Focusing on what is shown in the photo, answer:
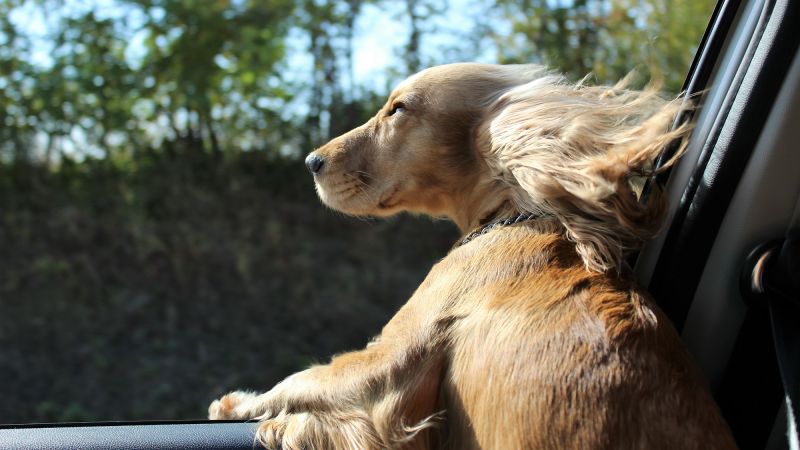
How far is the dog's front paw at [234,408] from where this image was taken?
2.21m

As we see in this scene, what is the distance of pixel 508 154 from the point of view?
7.55 ft

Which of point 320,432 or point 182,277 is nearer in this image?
point 320,432

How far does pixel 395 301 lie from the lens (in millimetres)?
5527

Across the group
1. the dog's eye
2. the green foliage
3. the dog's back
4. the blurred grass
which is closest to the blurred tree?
the green foliage

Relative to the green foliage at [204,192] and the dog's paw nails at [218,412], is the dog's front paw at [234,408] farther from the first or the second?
the green foliage at [204,192]

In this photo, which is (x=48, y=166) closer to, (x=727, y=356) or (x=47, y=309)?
(x=47, y=309)

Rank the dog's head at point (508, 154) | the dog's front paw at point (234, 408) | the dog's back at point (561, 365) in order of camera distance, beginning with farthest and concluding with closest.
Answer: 1. the dog's front paw at point (234, 408)
2. the dog's head at point (508, 154)
3. the dog's back at point (561, 365)

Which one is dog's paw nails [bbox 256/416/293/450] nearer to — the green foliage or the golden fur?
the golden fur

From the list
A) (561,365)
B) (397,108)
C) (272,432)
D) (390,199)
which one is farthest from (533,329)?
(397,108)

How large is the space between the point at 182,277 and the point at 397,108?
10.3 ft

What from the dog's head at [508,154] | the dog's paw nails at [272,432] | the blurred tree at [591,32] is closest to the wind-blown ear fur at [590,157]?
the dog's head at [508,154]

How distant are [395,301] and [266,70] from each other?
1.75m

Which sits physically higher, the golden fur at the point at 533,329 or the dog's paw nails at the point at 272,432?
the golden fur at the point at 533,329

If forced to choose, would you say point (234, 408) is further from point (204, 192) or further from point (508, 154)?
point (204, 192)
